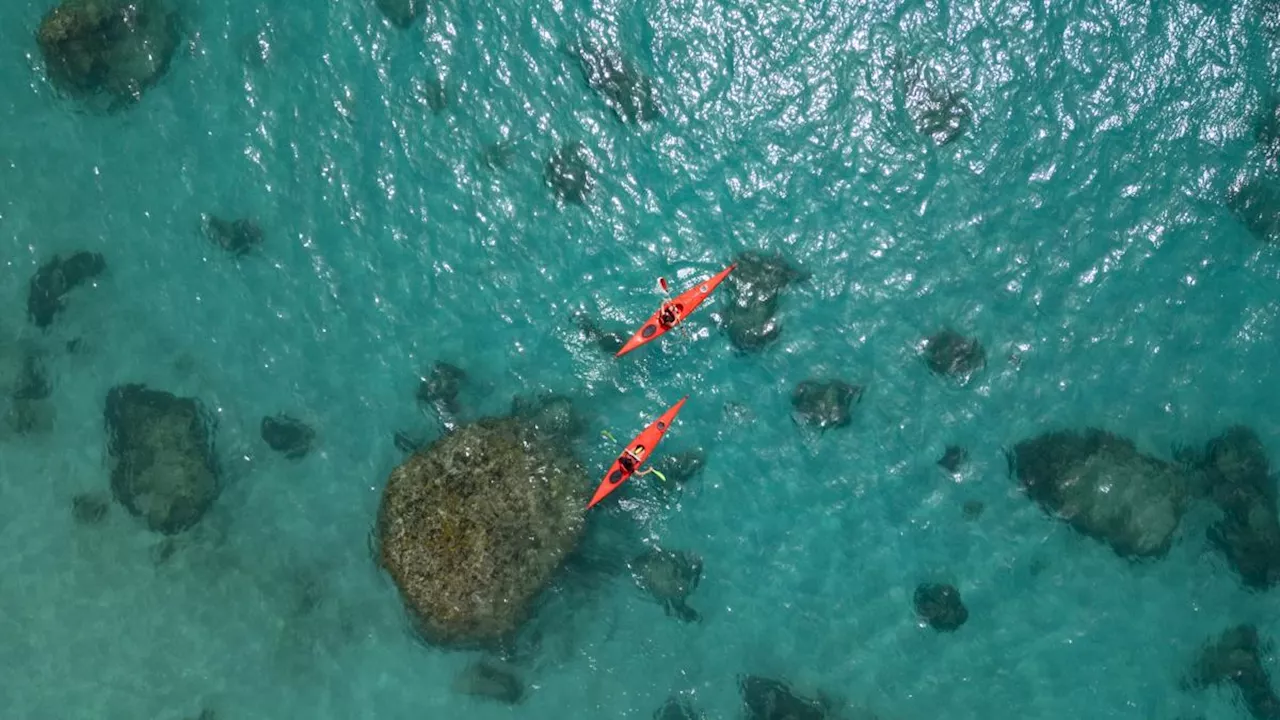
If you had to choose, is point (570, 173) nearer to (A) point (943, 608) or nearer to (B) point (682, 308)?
(B) point (682, 308)

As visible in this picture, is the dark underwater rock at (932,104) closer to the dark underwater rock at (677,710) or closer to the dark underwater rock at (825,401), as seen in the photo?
the dark underwater rock at (825,401)

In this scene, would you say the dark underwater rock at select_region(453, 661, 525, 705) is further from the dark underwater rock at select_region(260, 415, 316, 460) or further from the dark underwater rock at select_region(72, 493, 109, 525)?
the dark underwater rock at select_region(72, 493, 109, 525)

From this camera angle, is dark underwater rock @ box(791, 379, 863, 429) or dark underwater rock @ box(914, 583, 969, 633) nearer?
dark underwater rock @ box(914, 583, 969, 633)

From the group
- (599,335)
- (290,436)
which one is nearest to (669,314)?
(599,335)

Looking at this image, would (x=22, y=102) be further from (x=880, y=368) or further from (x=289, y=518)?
(x=880, y=368)

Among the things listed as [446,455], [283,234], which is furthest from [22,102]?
[446,455]

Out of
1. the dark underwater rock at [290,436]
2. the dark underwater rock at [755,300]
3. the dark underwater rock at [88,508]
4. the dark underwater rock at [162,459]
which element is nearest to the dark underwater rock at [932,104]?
the dark underwater rock at [755,300]

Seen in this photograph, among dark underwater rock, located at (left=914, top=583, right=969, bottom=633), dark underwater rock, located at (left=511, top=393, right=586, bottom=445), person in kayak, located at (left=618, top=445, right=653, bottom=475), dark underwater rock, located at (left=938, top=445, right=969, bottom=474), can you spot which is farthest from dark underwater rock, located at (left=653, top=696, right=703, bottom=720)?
dark underwater rock, located at (left=938, top=445, right=969, bottom=474)
